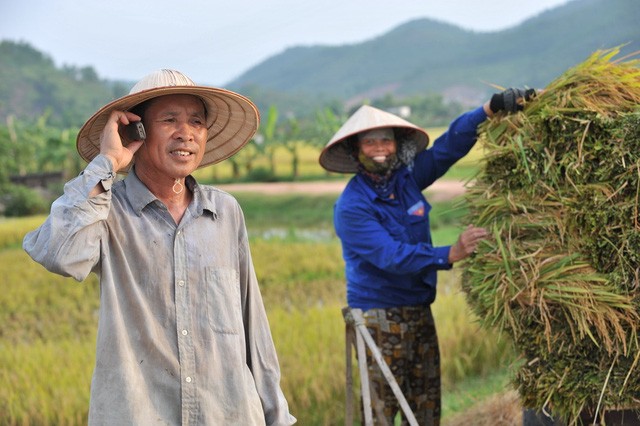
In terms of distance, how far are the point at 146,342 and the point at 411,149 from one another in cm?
187

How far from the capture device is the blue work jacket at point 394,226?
10.7 feet

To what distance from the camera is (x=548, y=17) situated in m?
103

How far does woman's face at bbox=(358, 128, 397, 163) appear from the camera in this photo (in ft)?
11.1

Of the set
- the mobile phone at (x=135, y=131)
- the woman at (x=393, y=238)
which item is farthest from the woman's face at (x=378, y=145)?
the mobile phone at (x=135, y=131)

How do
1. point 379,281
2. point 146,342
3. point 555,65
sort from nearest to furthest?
1. point 146,342
2. point 379,281
3. point 555,65

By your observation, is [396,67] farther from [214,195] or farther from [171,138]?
[171,138]

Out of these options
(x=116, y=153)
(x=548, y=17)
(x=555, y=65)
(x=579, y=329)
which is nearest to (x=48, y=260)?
(x=116, y=153)

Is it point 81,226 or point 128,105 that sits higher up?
point 128,105

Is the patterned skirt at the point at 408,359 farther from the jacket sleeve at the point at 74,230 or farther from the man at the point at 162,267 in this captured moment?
the jacket sleeve at the point at 74,230

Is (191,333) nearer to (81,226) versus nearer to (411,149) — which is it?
(81,226)

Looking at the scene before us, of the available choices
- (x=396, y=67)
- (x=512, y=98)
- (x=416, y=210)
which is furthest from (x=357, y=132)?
(x=396, y=67)

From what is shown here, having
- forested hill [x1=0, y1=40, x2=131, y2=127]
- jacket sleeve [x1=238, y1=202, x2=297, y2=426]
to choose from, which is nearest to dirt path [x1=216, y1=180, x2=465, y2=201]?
jacket sleeve [x1=238, y1=202, x2=297, y2=426]

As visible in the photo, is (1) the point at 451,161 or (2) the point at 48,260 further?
(1) the point at 451,161

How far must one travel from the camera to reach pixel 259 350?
7.47ft
